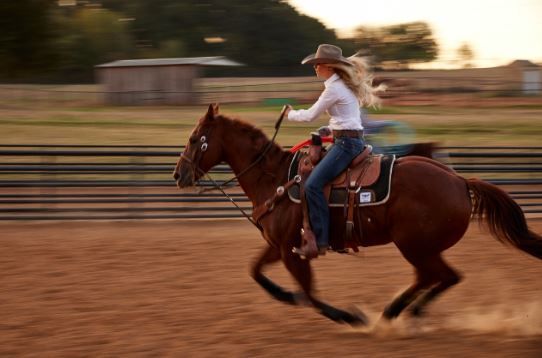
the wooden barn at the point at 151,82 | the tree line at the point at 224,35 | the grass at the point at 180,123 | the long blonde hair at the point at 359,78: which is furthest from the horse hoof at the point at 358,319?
the tree line at the point at 224,35

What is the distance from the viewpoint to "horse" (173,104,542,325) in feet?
18.9

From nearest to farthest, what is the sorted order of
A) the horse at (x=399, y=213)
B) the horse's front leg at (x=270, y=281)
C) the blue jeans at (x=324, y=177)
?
the horse at (x=399, y=213) < the blue jeans at (x=324, y=177) < the horse's front leg at (x=270, y=281)

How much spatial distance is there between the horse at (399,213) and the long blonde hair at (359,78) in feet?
1.95

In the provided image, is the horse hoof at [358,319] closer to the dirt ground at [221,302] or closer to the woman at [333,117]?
the dirt ground at [221,302]

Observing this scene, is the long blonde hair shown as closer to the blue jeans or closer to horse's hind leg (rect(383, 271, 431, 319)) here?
the blue jeans

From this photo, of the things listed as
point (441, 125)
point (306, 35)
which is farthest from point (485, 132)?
point (306, 35)

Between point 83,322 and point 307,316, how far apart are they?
1919mm

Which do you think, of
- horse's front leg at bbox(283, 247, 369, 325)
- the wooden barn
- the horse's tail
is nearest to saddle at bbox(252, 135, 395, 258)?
horse's front leg at bbox(283, 247, 369, 325)

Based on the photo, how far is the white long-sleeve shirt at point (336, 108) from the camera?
5.81 metres

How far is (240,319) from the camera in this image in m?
6.24

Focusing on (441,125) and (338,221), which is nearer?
(338,221)

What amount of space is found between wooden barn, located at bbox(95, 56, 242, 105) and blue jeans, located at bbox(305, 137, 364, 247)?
81.7 feet

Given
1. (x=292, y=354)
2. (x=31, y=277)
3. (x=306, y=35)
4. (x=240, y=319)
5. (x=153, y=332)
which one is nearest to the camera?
(x=292, y=354)

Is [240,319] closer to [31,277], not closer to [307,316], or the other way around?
[307,316]
